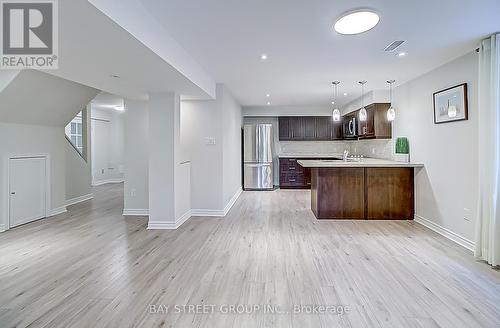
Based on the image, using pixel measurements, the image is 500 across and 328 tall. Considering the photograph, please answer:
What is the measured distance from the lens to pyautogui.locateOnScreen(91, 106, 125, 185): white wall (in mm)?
10047

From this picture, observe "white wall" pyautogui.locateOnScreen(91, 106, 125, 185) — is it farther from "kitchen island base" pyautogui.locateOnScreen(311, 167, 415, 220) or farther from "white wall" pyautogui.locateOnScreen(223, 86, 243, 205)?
"kitchen island base" pyautogui.locateOnScreen(311, 167, 415, 220)

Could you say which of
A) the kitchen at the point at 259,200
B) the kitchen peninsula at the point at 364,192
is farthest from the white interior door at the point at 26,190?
the kitchen peninsula at the point at 364,192

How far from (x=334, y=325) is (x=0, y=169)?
5355mm

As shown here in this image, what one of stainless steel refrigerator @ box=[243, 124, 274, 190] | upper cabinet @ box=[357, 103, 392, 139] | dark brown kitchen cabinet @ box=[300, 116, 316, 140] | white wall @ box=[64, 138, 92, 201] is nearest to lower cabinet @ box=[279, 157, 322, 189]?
stainless steel refrigerator @ box=[243, 124, 274, 190]

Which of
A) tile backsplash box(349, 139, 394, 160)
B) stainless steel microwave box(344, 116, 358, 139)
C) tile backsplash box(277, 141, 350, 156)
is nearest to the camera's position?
tile backsplash box(349, 139, 394, 160)

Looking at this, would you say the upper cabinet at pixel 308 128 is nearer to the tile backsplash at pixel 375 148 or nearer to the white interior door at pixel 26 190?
the tile backsplash at pixel 375 148

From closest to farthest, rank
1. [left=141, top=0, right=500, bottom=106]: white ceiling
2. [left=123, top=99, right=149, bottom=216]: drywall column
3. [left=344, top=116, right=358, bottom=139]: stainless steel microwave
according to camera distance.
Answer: [left=141, top=0, right=500, bottom=106]: white ceiling → [left=123, top=99, right=149, bottom=216]: drywall column → [left=344, top=116, right=358, bottom=139]: stainless steel microwave

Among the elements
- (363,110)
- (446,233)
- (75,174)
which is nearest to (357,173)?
(363,110)

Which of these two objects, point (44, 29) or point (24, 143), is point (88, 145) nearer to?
point (24, 143)

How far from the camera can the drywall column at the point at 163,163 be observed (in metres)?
4.66

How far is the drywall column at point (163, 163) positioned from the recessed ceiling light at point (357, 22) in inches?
113

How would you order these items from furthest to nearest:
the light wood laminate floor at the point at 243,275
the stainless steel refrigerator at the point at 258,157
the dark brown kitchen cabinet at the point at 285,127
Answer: the dark brown kitchen cabinet at the point at 285,127, the stainless steel refrigerator at the point at 258,157, the light wood laminate floor at the point at 243,275

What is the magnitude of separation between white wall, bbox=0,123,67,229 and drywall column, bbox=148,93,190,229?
91.3 inches

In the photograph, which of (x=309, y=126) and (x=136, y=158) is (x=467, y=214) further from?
(x=309, y=126)
